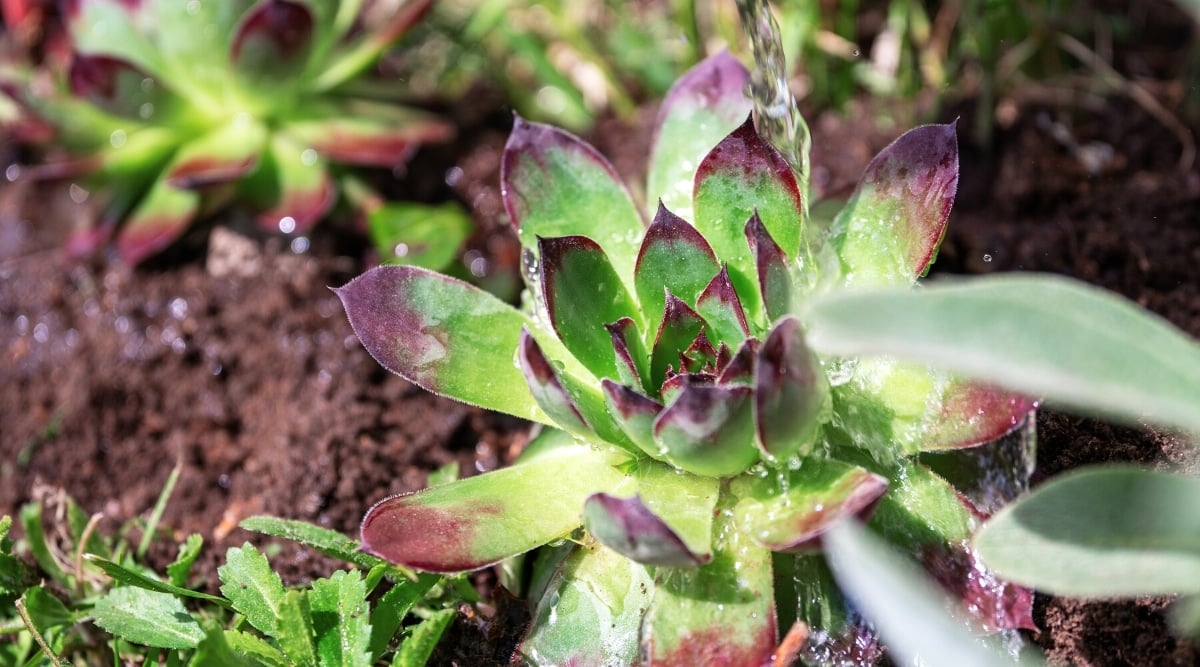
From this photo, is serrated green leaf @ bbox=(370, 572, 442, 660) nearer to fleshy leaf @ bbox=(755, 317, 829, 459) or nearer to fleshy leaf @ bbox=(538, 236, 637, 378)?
fleshy leaf @ bbox=(538, 236, 637, 378)

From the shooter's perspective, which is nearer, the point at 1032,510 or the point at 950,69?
the point at 1032,510

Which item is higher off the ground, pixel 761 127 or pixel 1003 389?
pixel 761 127

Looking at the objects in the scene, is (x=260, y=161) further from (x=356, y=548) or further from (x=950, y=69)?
(x=950, y=69)

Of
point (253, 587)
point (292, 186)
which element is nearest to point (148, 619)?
point (253, 587)

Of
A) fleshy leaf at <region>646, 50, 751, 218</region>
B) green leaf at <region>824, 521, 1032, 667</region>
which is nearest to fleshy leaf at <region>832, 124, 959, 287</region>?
fleshy leaf at <region>646, 50, 751, 218</region>

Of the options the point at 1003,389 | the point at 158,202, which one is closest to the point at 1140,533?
the point at 1003,389

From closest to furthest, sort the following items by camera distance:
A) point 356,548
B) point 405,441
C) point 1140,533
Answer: point 1140,533
point 356,548
point 405,441
